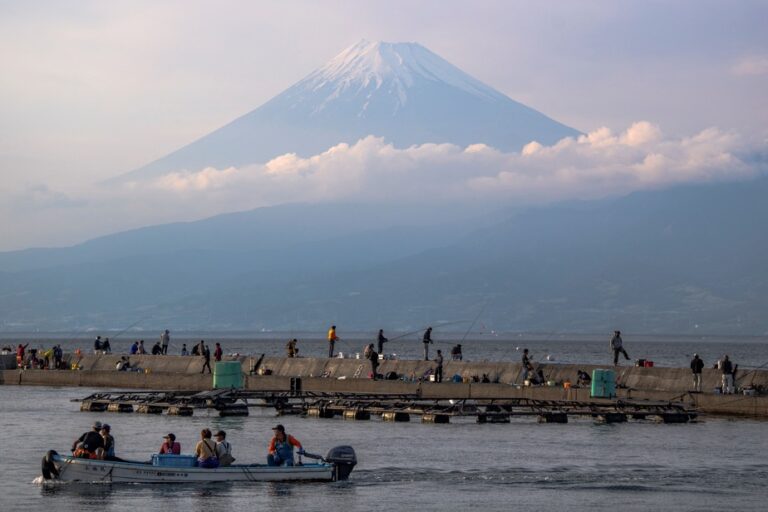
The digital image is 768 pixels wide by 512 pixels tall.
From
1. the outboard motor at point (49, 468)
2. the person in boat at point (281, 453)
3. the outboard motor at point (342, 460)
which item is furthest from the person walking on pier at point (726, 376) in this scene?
the outboard motor at point (49, 468)

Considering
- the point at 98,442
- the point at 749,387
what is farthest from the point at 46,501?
the point at 749,387

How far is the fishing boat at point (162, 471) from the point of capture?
107 ft

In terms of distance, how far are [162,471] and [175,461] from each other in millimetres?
380

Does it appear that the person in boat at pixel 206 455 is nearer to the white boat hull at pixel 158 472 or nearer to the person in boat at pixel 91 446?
the white boat hull at pixel 158 472

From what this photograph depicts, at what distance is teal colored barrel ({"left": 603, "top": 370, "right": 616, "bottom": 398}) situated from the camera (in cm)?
4972

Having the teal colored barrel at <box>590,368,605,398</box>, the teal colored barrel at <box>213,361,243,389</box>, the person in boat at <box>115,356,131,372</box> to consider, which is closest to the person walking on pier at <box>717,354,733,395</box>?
the teal colored barrel at <box>590,368,605,398</box>

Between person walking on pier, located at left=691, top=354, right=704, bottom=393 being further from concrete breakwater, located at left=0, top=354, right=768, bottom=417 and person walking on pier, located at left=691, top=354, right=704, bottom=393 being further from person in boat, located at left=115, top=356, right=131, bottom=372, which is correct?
person in boat, located at left=115, top=356, right=131, bottom=372

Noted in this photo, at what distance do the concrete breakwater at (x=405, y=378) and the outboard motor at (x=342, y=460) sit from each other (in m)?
18.0

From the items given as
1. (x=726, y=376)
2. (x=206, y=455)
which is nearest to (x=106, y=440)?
(x=206, y=455)

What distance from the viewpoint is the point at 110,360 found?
230ft

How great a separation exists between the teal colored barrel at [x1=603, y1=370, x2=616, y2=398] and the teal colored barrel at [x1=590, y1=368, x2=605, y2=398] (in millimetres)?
88

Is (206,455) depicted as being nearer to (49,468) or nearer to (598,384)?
(49,468)

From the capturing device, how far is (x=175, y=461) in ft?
107

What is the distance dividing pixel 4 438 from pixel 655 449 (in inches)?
774
